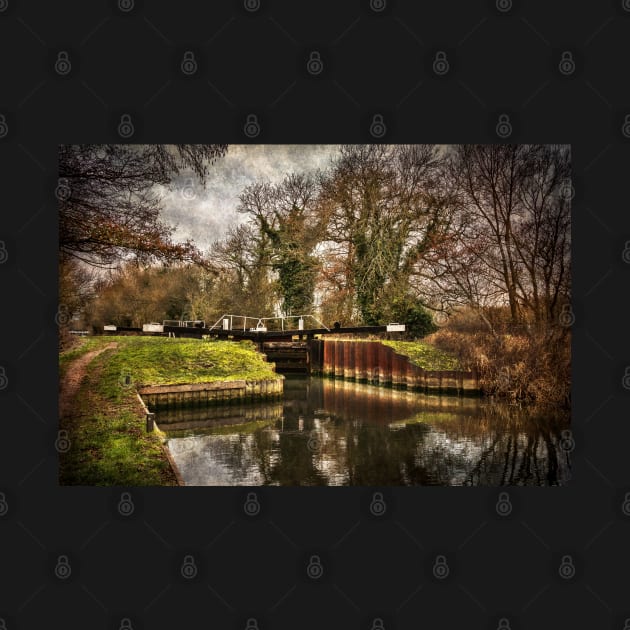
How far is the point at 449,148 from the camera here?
4227 mm

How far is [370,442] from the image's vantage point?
513 cm

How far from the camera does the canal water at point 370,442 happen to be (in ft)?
14.2

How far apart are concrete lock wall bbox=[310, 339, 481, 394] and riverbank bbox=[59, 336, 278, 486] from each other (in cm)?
99

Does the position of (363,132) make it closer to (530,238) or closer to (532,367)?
(530,238)

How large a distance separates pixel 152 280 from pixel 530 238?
161 inches

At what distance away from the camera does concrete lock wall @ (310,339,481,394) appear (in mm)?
5078

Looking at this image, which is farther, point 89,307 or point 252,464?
point 252,464

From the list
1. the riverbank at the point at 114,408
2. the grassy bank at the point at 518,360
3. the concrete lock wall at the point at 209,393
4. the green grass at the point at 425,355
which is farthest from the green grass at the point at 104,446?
the grassy bank at the point at 518,360

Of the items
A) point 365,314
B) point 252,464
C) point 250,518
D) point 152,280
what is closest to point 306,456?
point 252,464

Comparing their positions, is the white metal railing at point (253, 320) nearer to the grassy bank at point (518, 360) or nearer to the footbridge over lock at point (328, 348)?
the footbridge over lock at point (328, 348)

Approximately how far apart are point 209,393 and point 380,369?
8.94 ft

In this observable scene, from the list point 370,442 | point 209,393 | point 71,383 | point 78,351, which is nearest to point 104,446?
point 71,383

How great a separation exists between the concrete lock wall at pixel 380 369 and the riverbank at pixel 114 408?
0.99 m

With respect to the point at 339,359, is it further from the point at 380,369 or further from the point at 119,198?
the point at 119,198
